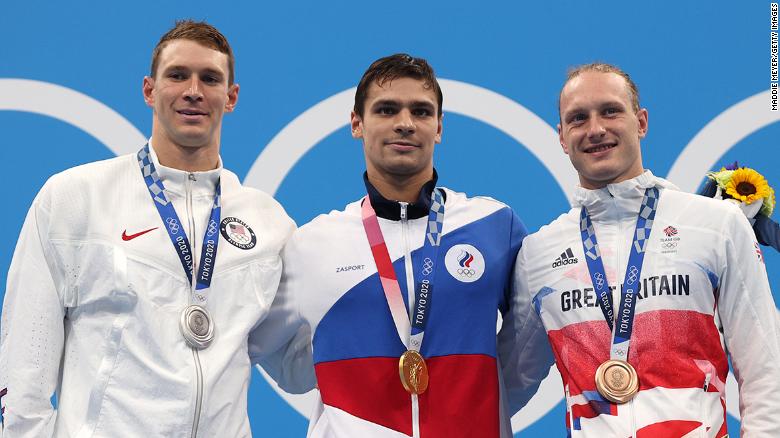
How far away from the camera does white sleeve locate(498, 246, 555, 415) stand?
11.4ft

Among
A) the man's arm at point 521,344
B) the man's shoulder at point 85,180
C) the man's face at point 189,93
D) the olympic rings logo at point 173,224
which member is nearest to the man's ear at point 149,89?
the man's face at point 189,93

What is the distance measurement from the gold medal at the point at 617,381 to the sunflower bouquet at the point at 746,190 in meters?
0.95

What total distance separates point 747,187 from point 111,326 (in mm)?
2349

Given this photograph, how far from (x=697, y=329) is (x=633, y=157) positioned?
620 mm

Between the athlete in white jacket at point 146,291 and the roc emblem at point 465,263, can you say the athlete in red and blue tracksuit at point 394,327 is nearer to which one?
the roc emblem at point 465,263

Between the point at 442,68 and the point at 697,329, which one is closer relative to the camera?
the point at 697,329

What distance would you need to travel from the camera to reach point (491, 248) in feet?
11.5

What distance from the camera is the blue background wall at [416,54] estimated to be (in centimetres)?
486

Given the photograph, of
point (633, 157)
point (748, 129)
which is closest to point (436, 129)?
point (633, 157)

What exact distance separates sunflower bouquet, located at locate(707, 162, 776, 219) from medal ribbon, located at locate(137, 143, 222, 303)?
189 centimetres

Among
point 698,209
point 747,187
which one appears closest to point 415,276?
point 698,209

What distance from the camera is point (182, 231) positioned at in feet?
11.0

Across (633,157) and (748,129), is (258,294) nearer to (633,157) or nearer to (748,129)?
(633,157)

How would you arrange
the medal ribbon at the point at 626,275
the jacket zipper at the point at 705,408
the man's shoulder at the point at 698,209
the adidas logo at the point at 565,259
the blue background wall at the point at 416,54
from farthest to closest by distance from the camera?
the blue background wall at the point at 416,54 → the adidas logo at the point at 565,259 → the man's shoulder at the point at 698,209 → the medal ribbon at the point at 626,275 → the jacket zipper at the point at 705,408
